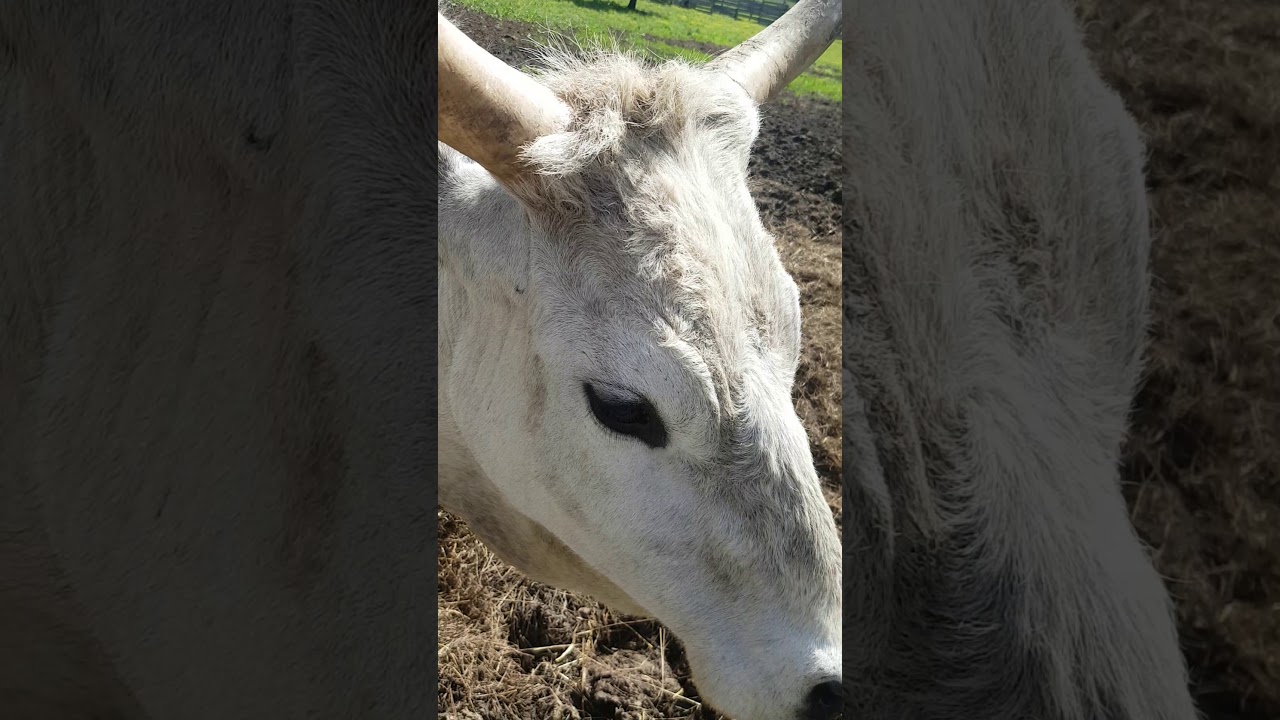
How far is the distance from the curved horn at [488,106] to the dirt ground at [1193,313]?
115 millimetres

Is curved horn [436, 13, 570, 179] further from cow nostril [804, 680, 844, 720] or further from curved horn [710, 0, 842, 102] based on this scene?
cow nostril [804, 680, 844, 720]

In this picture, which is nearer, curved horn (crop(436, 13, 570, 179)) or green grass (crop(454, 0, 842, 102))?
curved horn (crop(436, 13, 570, 179))

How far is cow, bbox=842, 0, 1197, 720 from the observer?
1.07 meters

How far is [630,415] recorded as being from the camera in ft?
3.29

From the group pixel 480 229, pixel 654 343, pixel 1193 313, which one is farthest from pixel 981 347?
pixel 480 229

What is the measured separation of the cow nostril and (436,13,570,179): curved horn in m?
0.70

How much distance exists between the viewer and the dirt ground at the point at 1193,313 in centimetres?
104

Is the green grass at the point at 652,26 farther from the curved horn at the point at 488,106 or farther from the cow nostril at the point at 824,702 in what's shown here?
the cow nostril at the point at 824,702
